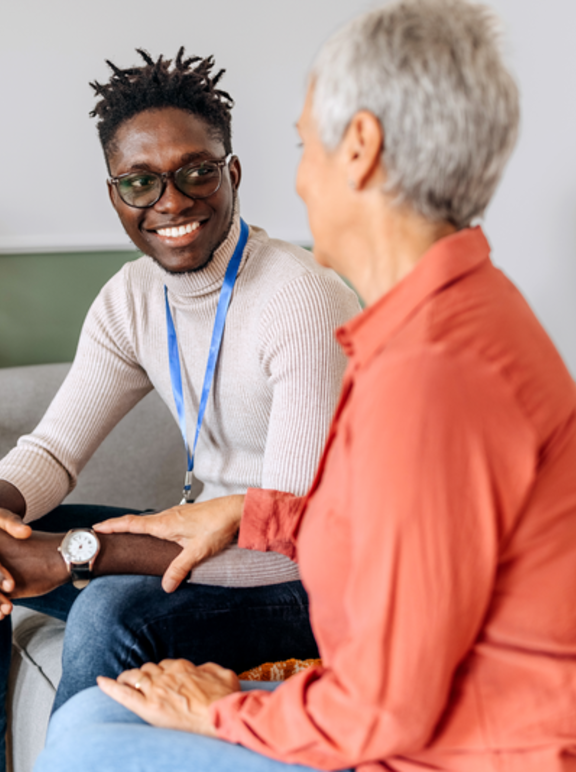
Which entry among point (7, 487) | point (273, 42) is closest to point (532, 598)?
point (7, 487)

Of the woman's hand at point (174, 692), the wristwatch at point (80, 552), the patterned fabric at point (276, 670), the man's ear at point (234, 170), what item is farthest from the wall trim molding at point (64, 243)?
the woman's hand at point (174, 692)

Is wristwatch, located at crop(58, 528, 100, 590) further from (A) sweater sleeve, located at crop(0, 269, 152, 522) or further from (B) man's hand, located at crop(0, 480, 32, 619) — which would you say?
(A) sweater sleeve, located at crop(0, 269, 152, 522)

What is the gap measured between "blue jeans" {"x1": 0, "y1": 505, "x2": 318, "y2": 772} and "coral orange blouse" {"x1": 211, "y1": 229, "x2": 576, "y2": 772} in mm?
378

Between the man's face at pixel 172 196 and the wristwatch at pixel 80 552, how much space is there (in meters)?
0.50

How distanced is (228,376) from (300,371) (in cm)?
19

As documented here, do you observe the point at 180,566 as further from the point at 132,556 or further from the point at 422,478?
the point at 422,478

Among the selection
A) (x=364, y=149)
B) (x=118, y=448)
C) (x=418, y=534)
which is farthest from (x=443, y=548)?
(x=118, y=448)

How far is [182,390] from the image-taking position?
1423 millimetres

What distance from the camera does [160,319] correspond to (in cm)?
144

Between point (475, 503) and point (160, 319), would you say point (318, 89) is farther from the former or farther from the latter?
point (160, 319)

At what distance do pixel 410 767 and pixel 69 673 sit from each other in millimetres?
579

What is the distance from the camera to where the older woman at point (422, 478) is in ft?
1.85

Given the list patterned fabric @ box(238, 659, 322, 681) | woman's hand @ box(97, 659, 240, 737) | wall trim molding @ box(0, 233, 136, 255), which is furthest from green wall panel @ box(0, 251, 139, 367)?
woman's hand @ box(97, 659, 240, 737)

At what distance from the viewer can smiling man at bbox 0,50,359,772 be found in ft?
3.63
